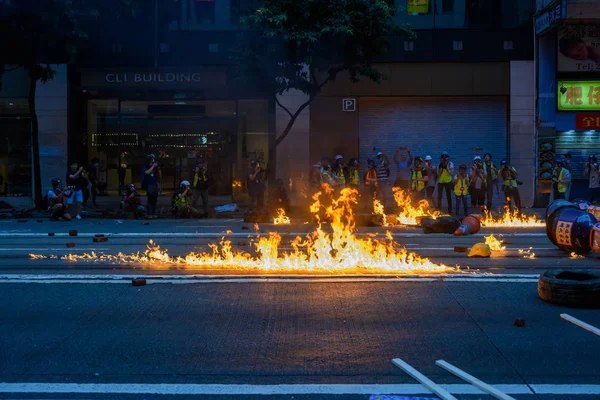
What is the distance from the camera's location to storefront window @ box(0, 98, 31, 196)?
77.9ft

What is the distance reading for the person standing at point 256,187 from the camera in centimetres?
2027

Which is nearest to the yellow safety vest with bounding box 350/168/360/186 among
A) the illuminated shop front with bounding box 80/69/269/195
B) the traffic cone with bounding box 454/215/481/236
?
the illuminated shop front with bounding box 80/69/269/195

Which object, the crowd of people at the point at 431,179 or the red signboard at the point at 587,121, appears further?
the red signboard at the point at 587,121

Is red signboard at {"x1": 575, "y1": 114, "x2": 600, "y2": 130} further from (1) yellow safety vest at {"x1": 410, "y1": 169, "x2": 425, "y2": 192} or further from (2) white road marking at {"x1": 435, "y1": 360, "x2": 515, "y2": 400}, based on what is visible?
(2) white road marking at {"x1": 435, "y1": 360, "x2": 515, "y2": 400}

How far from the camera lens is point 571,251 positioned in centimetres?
1055

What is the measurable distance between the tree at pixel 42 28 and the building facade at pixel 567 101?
13.4 m

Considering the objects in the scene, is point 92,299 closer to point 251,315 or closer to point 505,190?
point 251,315

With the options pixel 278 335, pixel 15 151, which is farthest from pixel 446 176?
pixel 278 335

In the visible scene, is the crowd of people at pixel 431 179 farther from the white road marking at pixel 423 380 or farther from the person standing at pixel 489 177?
the white road marking at pixel 423 380

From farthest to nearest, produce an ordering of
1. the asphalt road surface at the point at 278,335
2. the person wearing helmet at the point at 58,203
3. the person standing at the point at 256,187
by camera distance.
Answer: the person standing at the point at 256,187, the person wearing helmet at the point at 58,203, the asphalt road surface at the point at 278,335

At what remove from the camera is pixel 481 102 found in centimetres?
2345

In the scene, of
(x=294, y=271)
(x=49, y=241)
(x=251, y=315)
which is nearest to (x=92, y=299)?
(x=251, y=315)

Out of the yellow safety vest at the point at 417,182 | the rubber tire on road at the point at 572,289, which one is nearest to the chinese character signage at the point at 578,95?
the yellow safety vest at the point at 417,182

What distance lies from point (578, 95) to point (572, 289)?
58.5 ft
